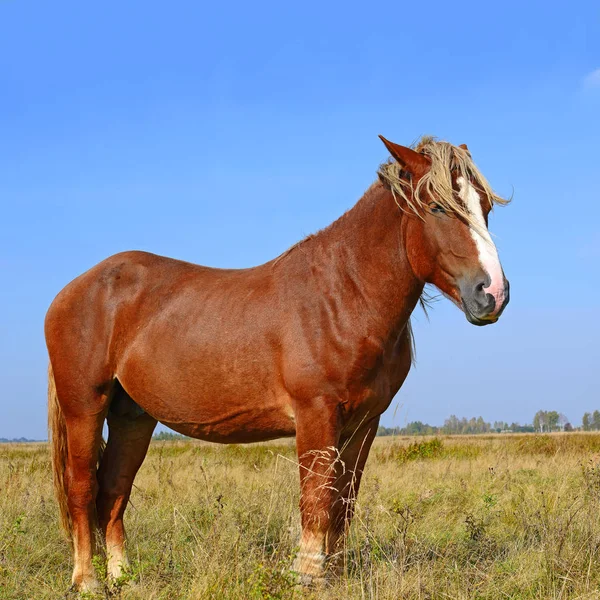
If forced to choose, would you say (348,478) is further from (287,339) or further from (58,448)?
(58,448)

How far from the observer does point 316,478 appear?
3.66m

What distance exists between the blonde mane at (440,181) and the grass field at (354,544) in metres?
1.77

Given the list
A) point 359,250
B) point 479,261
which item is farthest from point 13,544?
point 479,261

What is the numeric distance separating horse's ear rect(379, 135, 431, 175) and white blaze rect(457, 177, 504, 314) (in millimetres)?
260

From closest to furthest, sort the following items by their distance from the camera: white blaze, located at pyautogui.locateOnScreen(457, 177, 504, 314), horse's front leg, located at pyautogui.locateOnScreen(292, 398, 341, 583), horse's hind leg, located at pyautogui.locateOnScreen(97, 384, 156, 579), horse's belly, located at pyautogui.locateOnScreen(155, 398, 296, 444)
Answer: white blaze, located at pyautogui.locateOnScreen(457, 177, 504, 314) → horse's front leg, located at pyautogui.locateOnScreen(292, 398, 341, 583) → horse's belly, located at pyautogui.locateOnScreen(155, 398, 296, 444) → horse's hind leg, located at pyautogui.locateOnScreen(97, 384, 156, 579)

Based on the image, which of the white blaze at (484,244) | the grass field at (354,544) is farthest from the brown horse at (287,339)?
the grass field at (354,544)

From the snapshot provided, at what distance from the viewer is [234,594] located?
11.4 ft

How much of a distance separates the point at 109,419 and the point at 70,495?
0.65 metres

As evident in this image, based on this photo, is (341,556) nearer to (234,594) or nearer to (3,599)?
(234,594)

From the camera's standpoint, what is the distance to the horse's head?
3.52m

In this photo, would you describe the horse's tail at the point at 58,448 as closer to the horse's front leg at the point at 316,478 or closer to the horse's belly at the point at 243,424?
the horse's belly at the point at 243,424

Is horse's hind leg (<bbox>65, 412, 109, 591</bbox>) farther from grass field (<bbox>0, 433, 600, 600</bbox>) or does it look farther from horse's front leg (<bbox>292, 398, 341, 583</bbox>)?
horse's front leg (<bbox>292, 398, 341, 583</bbox>)

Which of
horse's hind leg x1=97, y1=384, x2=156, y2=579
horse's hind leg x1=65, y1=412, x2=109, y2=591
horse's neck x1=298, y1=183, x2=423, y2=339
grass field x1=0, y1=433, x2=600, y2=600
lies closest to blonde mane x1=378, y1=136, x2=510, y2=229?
horse's neck x1=298, y1=183, x2=423, y2=339

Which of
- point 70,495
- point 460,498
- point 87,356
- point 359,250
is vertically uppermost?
point 359,250
